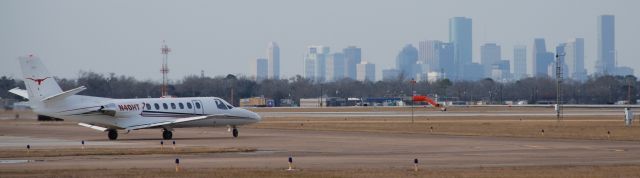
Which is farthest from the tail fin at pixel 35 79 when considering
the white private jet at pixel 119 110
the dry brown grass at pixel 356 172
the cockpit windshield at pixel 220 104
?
the dry brown grass at pixel 356 172

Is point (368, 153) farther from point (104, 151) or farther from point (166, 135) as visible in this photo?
point (166, 135)

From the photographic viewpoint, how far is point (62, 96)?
171 ft

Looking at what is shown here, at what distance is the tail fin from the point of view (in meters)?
→ 52.1

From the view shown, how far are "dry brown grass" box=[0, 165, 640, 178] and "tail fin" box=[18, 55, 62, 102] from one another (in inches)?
823

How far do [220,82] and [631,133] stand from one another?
11691cm

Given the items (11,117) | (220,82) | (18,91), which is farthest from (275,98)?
(18,91)

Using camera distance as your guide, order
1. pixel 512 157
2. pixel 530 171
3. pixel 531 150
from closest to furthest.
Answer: pixel 530 171
pixel 512 157
pixel 531 150

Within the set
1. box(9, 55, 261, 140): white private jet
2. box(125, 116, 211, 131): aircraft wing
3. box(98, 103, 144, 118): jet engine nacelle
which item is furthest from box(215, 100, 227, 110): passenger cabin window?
box(98, 103, 144, 118): jet engine nacelle

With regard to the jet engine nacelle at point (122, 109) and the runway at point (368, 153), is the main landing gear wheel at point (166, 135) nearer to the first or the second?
the runway at point (368, 153)

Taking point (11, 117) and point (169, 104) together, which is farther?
point (11, 117)

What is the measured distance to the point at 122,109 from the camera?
179 feet

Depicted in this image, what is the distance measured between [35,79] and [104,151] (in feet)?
37.1

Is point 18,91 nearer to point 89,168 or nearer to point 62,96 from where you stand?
point 62,96

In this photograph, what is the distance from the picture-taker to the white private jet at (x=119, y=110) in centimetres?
5244
